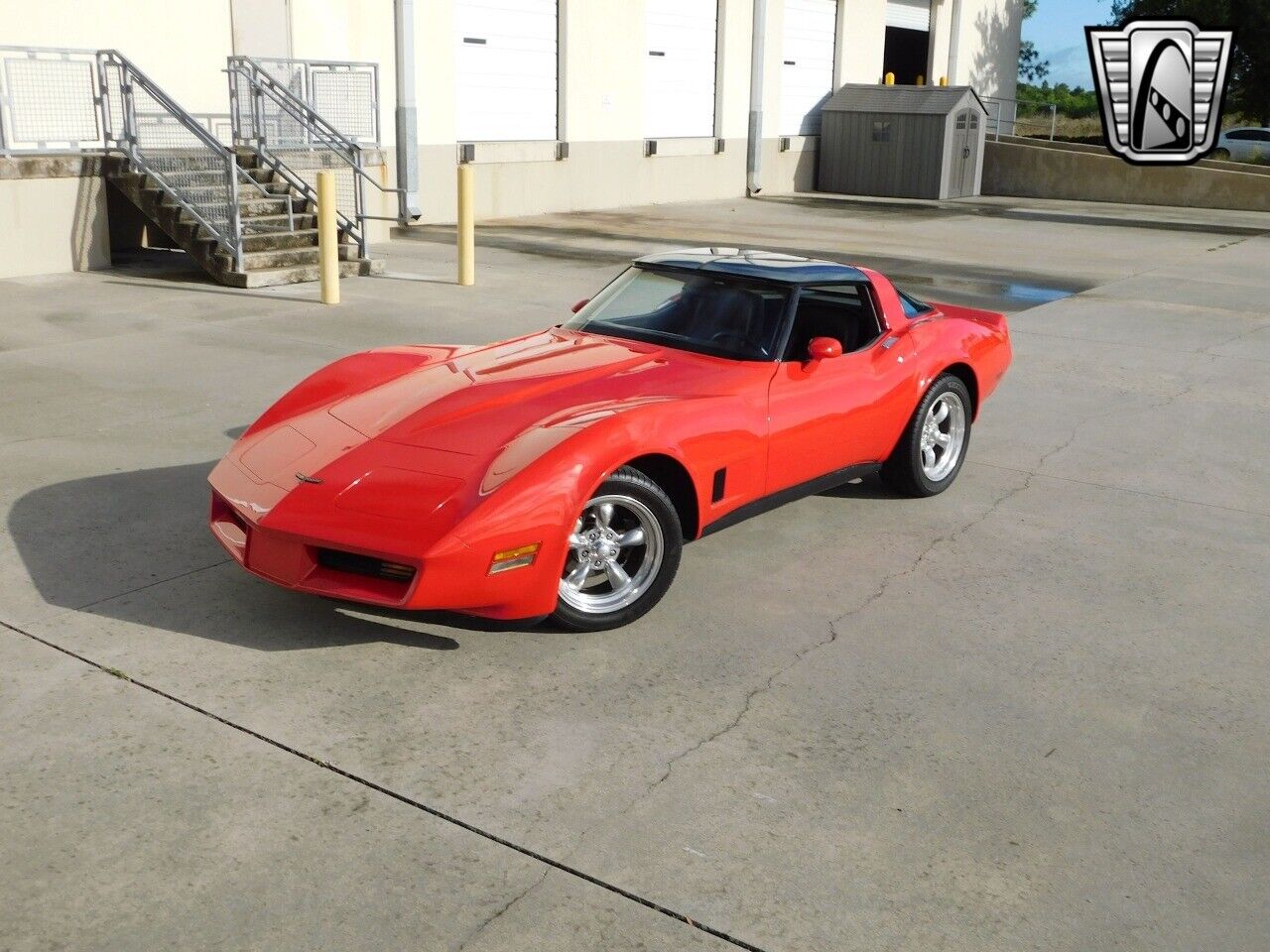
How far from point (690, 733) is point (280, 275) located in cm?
1062

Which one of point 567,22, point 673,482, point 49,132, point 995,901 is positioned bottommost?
point 995,901

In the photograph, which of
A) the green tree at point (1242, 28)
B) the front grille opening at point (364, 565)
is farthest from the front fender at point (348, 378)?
the green tree at point (1242, 28)

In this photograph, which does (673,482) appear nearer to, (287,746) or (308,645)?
(308,645)

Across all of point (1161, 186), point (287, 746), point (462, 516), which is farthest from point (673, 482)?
point (1161, 186)

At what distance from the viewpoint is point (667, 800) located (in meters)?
3.79

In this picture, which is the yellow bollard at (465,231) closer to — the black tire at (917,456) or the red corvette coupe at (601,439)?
the red corvette coupe at (601,439)

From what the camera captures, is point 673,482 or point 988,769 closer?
point 988,769

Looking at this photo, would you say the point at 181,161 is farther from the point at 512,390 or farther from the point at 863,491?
the point at 512,390

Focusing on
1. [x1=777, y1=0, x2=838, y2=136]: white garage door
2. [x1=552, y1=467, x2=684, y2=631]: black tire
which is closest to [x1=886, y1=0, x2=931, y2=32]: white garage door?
[x1=777, y1=0, x2=838, y2=136]: white garage door

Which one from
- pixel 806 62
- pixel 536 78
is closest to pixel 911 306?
pixel 536 78

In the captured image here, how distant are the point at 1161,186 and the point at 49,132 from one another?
2429 centimetres

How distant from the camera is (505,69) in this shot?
2169cm

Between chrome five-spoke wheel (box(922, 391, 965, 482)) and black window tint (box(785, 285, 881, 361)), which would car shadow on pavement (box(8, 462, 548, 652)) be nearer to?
black window tint (box(785, 285, 881, 361))

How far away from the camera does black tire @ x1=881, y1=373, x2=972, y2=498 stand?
6.51 metres
